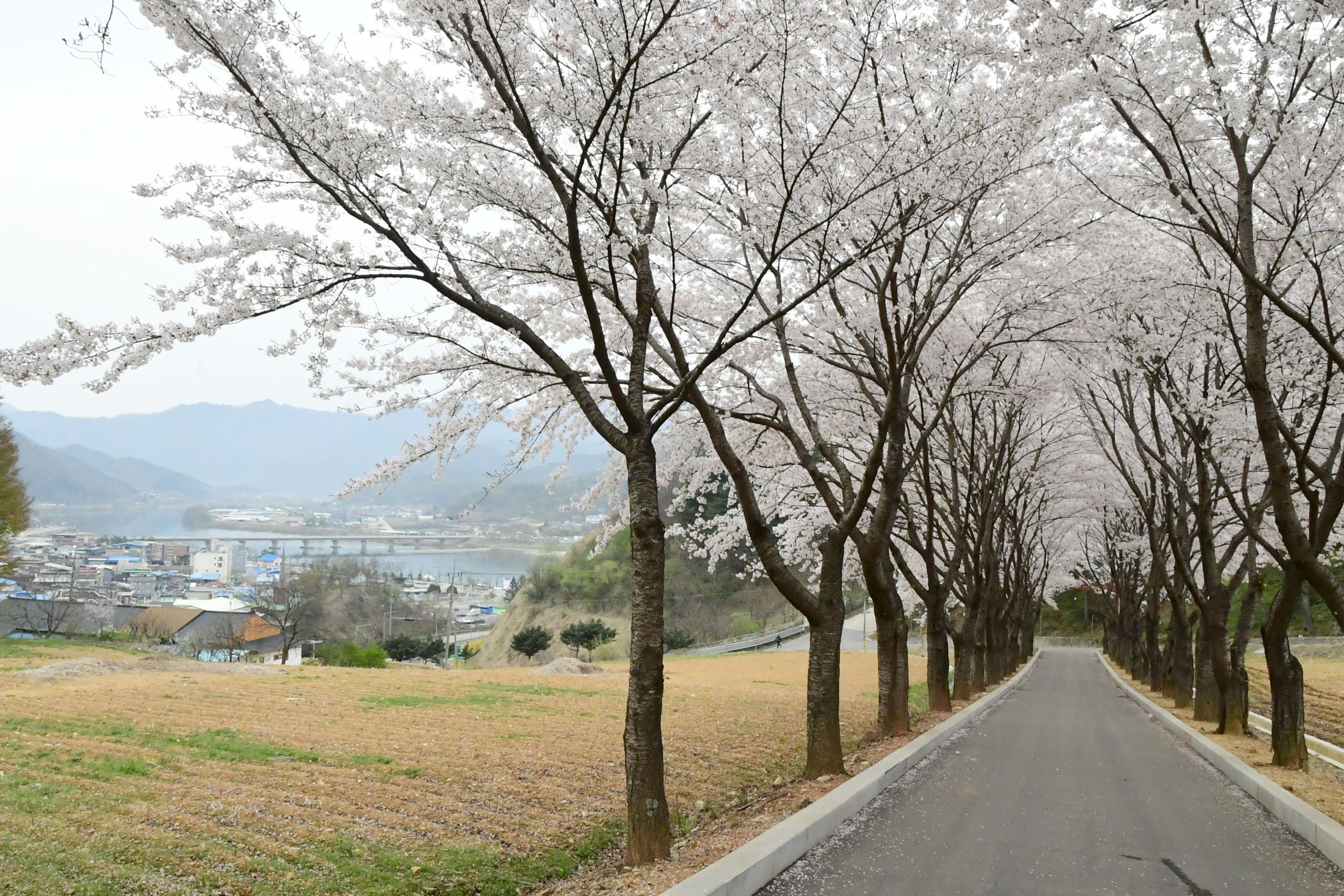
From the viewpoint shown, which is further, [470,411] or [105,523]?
[105,523]

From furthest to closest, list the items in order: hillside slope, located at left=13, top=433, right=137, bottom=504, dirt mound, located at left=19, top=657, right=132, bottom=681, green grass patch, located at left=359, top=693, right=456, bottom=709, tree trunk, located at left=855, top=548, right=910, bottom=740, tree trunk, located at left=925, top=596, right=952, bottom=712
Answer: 1. hillside slope, located at left=13, top=433, right=137, bottom=504
2. dirt mound, located at left=19, top=657, right=132, bottom=681
3. tree trunk, located at left=925, top=596, right=952, bottom=712
4. green grass patch, located at left=359, top=693, right=456, bottom=709
5. tree trunk, located at left=855, top=548, right=910, bottom=740

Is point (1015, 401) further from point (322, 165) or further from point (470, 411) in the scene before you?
point (322, 165)

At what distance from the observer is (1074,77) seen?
6.89 meters

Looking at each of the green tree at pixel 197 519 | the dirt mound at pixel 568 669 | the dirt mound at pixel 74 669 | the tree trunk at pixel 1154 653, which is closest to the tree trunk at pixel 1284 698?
the tree trunk at pixel 1154 653

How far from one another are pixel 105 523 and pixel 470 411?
157m

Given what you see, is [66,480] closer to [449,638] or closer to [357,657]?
[449,638]

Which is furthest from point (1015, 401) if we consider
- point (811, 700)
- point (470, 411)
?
point (470, 411)

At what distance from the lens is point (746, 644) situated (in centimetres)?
6044

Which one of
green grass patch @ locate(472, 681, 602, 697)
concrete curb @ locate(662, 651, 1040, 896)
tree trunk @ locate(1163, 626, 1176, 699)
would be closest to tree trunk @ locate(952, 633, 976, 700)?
tree trunk @ locate(1163, 626, 1176, 699)

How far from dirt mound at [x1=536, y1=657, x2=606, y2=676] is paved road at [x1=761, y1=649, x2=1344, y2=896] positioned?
20934 mm

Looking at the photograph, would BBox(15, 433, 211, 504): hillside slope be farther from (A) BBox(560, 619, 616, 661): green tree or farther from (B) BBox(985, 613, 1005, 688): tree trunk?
(B) BBox(985, 613, 1005, 688): tree trunk

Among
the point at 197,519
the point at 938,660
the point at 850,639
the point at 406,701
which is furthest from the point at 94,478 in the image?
the point at 938,660

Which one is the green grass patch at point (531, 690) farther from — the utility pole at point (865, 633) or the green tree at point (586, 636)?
the utility pole at point (865, 633)

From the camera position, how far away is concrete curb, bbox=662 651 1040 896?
15.2 feet
